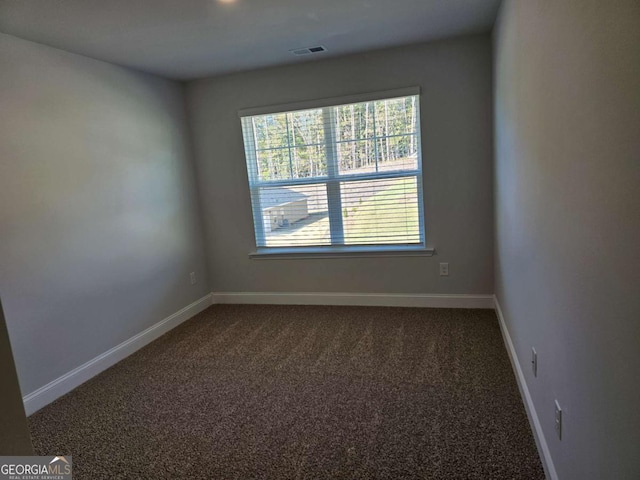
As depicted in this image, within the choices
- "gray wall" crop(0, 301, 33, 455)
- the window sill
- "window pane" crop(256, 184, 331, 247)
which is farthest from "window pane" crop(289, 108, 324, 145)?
"gray wall" crop(0, 301, 33, 455)

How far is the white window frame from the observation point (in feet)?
12.2

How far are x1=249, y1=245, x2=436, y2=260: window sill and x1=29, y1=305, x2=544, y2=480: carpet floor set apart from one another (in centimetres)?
64

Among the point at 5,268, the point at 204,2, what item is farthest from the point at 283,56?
the point at 5,268

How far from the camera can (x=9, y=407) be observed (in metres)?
0.92

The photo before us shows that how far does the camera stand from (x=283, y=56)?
3.49m

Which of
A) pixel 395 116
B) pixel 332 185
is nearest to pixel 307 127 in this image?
pixel 332 185

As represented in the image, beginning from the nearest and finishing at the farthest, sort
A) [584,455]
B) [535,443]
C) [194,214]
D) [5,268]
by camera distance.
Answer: [584,455] → [535,443] → [5,268] → [194,214]

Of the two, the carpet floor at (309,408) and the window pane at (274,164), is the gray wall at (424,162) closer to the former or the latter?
the window pane at (274,164)

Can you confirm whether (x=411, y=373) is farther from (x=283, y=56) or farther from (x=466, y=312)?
(x=283, y=56)

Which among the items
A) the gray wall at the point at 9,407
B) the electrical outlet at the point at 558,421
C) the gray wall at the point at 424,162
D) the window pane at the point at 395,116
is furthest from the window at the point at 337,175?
the gray wall at the point at 9,407

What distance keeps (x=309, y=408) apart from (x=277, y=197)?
7.64ft

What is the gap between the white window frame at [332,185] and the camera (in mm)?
3707

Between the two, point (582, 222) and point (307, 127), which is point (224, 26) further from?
point (582, 222)

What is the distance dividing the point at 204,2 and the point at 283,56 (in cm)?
127
